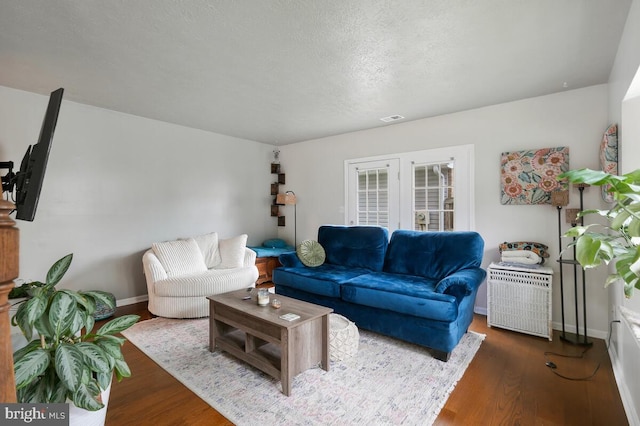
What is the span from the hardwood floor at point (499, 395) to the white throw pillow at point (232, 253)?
1638 mm

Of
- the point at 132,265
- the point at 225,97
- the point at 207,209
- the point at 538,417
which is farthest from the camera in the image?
the point at 207,209

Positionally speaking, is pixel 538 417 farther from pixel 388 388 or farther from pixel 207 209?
pixel 207 209

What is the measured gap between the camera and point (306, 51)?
2.35 metres

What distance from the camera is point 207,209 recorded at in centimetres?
480

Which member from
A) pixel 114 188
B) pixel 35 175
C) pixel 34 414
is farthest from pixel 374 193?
pixel 34 414

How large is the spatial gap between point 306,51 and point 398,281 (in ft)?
7.22

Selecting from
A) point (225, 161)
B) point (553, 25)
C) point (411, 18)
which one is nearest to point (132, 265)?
point (225, 161)

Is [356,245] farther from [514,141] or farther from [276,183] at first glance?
[276,183]

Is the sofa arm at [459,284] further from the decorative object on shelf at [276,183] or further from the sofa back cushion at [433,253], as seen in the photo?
the decorative object on shelf at [276,183]

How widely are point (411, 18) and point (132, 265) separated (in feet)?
13.6

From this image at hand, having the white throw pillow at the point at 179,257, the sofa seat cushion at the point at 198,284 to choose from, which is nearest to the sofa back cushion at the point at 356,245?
the sofa seat cushion at the point at 198,284

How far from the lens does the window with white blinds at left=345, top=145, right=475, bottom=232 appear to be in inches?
149

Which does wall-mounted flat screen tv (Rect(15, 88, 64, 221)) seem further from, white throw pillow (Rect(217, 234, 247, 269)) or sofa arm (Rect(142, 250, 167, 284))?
white throw pillow (Rect(217, 234, 247, 269))

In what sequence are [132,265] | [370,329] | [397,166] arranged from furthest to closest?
[397,166], [132,265], [370,329]
